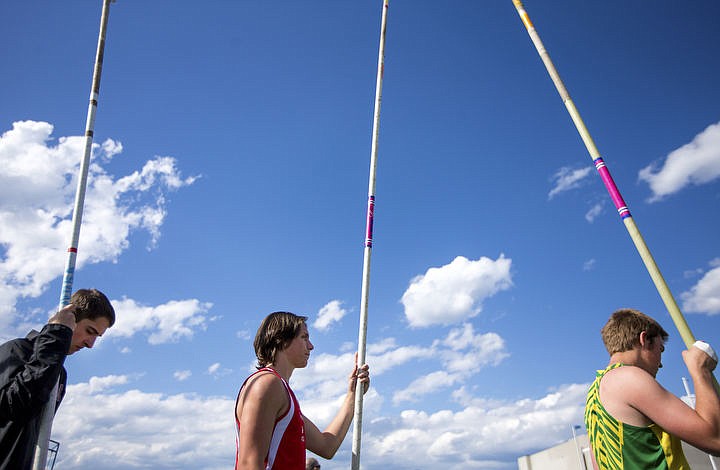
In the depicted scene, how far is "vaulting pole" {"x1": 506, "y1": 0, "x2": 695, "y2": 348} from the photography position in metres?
4.15

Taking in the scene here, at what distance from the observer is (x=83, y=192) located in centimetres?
541

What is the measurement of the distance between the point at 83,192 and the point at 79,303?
64.4 inches

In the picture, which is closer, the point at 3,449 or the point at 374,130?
the point at 3,449

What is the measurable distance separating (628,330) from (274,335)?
271 cm

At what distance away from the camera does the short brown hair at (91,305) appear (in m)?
4.25

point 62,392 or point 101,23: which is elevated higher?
point 101,23

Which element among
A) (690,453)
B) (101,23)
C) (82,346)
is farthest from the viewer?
(690,453)

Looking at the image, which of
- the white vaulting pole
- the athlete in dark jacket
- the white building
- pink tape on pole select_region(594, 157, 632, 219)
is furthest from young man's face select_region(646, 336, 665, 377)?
the white building

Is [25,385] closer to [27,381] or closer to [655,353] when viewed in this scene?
[27,381]

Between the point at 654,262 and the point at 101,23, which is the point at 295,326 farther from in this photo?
the point at 101,23

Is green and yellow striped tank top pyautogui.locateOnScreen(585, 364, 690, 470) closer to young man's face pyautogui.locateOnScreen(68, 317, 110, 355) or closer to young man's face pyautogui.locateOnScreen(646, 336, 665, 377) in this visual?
young man's face pyautogui.locateOnScreen(646, 336, 665, 377)

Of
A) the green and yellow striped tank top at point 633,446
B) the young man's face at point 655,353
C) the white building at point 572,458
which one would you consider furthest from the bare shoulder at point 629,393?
the white building at point 572,458

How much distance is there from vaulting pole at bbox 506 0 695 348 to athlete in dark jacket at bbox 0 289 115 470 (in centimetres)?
470

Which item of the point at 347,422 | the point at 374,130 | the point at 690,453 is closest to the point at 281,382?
the point at 347,422
